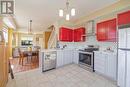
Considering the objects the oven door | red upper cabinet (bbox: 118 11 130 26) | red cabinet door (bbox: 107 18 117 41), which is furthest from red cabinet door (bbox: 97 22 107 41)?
red upper cabinet (bbox: 118 11 130 26)

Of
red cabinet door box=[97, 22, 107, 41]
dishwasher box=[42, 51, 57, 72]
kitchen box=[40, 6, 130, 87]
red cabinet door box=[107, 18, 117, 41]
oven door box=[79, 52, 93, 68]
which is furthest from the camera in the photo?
oven door box=[79, 52, 93, 68]

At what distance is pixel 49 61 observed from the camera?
169 inches

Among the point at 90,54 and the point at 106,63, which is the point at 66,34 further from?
the point at 106,63

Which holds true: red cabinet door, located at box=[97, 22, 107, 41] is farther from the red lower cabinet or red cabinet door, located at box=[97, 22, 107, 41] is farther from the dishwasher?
the dishwasher

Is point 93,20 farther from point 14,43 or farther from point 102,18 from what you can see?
point 14,43

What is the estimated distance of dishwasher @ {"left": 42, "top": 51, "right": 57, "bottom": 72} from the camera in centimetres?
409

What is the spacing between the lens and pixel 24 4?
342cm

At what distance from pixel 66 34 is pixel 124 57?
3.52m

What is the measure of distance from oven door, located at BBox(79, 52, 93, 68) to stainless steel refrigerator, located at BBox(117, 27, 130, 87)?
1.58m

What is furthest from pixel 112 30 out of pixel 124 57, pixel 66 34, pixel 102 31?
pixel 66 34

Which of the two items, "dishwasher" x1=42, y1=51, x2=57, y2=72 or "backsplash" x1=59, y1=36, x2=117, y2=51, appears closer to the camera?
"backsplash" x1=59, y1=36, x2=117, y2=51

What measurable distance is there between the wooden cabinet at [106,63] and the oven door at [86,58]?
28 cm

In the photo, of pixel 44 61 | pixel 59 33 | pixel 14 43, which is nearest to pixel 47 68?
pixel 44 61

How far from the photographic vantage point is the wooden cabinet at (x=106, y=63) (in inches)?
125
